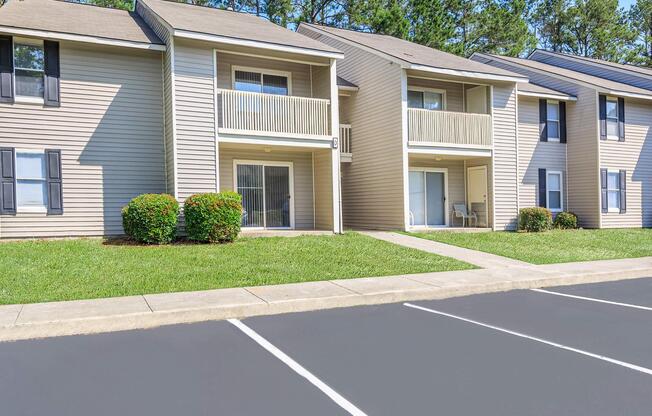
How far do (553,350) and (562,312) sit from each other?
2285mm

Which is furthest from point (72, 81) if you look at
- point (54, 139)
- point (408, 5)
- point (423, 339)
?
point (408, 5)

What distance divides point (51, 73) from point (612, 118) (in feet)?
66.0

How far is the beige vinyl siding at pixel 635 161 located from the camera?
2138 centimetres

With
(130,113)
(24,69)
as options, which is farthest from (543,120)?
(24,69)

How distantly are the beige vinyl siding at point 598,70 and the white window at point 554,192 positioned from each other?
6292 mm

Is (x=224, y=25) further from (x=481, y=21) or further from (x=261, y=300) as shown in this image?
(x=481, y=21)

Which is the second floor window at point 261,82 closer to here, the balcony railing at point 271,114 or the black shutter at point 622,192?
the balcony railing at point 271,114

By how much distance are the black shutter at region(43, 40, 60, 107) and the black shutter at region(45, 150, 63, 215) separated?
53.3 inches

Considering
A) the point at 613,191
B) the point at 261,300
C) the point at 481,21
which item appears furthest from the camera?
the point at 481,21

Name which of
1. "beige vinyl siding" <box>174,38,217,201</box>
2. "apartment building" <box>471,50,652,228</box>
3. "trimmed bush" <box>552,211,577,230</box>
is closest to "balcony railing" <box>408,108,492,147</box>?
"apartment building" <box>471,50,652,228</box>

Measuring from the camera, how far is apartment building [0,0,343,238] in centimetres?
1376

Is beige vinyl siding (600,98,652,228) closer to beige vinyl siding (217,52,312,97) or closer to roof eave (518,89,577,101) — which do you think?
roof eave (518,89,577,101)

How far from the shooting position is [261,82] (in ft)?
56.0

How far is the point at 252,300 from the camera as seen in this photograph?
815 cm
